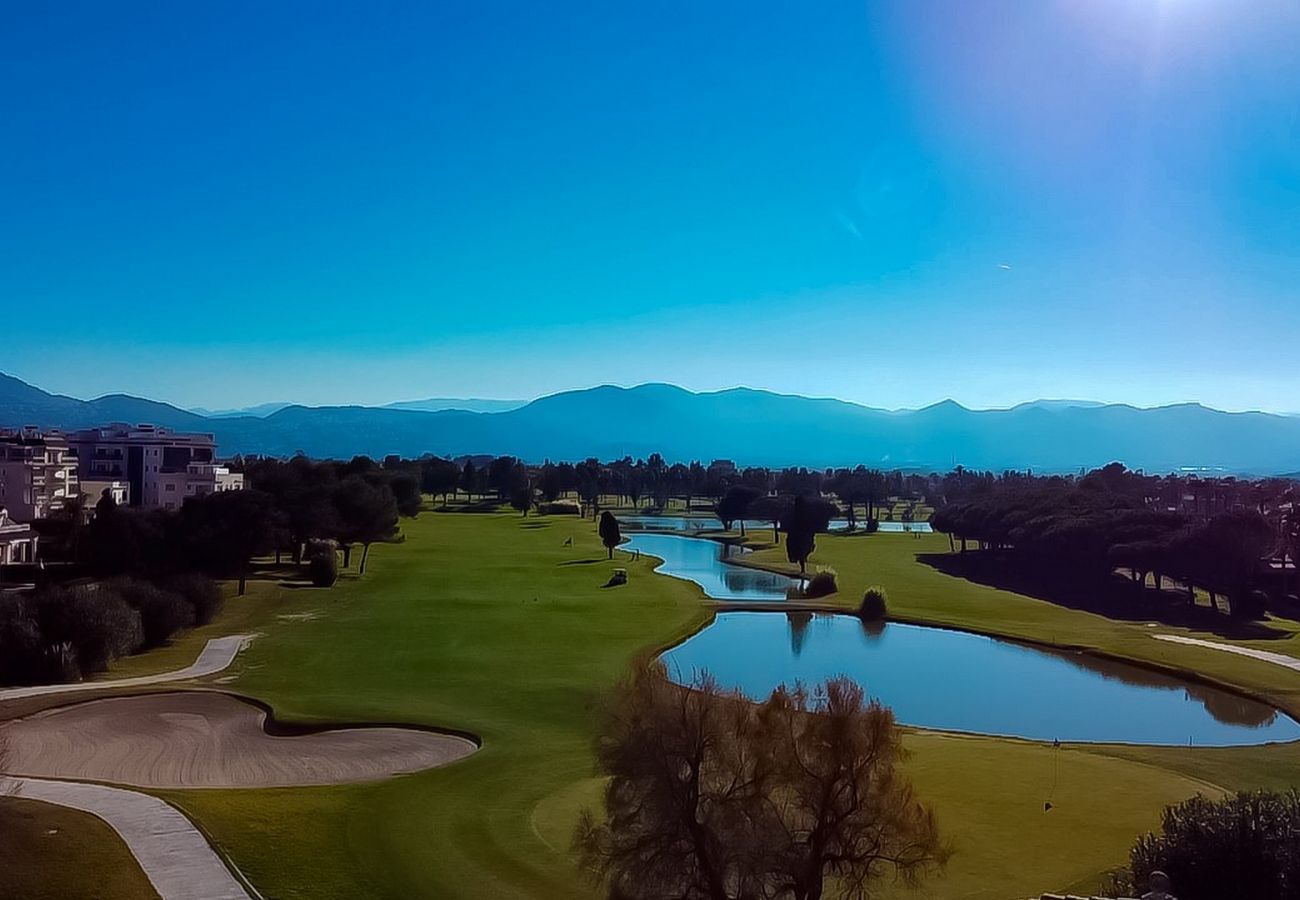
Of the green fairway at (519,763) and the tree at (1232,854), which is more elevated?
the tree at (1232,854)

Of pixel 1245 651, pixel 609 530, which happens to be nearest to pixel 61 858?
pixel 1245 651

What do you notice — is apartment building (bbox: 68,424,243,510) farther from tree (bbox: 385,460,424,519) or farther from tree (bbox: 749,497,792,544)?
tree (bbox: 749,497,792,544)

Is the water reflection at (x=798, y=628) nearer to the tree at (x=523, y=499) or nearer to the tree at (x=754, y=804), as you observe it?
the tree at (x=754, y=804)

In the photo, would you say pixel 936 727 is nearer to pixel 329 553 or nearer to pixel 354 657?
pixel 354 657

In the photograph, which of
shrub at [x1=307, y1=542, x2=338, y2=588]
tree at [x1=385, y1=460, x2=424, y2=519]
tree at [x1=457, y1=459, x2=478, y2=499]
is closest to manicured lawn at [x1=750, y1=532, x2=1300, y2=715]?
shrub at [x1=307, y1=542, x2=338, y2=588]

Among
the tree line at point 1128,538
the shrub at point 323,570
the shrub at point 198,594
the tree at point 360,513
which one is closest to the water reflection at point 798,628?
the tree line at point 1128,538

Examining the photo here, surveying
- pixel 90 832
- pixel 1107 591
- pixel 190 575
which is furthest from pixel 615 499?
pixel 90 832
